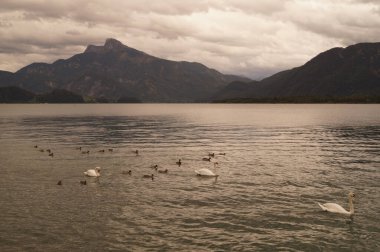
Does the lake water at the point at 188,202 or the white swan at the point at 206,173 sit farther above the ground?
the white swan at the point at 206,173

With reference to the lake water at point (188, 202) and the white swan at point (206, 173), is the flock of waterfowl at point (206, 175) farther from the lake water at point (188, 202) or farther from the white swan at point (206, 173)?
the lake water at point (188, 202)

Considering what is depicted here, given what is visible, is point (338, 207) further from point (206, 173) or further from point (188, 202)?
point (206, 173)

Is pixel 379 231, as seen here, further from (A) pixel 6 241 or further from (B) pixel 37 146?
(B) pixel 37 146

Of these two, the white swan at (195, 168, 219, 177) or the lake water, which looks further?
the white swan at (195, 168, 219, 177)

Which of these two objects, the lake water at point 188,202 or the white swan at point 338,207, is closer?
the lake water at point 188,202

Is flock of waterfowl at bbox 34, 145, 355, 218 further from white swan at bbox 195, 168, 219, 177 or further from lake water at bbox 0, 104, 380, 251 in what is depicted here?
lake water at bbox 0, 104, 380, 251

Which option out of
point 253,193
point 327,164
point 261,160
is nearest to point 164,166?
point 261,160

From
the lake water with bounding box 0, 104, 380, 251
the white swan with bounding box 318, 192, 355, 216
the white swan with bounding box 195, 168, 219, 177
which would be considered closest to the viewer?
the lake water with bounding box 0, 104, 380, 251

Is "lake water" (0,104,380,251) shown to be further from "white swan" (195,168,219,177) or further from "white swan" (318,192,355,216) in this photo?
"white swan" (195,168,219,177)

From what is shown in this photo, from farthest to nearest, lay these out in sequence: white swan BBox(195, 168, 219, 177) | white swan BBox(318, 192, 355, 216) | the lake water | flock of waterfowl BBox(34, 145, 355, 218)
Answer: white swan BBox(195, 168, 219, 177), flock of waterfowl BBox(34, 145, 355, 218), white swan BBox(318, 192, 355, 216), the lake water

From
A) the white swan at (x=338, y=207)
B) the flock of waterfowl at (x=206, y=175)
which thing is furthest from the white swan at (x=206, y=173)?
the white swan at (x=338, y=207)

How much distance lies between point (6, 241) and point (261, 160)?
119 ft

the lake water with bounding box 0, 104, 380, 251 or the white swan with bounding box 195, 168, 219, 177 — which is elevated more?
the white swan with bounding box 195, 168, 219, 177

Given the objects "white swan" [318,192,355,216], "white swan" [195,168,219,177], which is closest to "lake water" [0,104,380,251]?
"white swan" [318,192,355,216]
